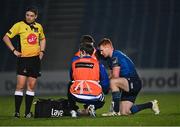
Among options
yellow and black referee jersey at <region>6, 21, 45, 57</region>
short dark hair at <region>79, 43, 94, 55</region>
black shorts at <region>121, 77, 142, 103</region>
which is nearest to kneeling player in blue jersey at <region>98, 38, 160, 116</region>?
black shorts at <region>121, 77, 142, 103</region>

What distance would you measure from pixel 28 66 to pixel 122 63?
1.72 metres

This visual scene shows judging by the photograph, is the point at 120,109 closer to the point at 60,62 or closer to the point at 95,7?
the point at 60,62

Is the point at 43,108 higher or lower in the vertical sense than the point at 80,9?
lower

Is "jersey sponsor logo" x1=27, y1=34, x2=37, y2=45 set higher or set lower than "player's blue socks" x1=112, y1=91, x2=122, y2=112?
higher

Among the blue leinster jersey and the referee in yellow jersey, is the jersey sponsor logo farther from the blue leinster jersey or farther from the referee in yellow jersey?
the blue leinster jersey

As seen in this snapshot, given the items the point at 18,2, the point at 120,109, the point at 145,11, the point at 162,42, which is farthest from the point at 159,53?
the point at 120,109

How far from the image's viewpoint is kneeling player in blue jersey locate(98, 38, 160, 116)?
478 inches

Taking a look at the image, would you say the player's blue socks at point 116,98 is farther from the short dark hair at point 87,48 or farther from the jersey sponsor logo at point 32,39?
the jersey sponsor logo at point 32,39

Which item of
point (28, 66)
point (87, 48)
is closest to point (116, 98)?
point (87, 48)

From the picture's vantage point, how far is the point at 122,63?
40.5ft

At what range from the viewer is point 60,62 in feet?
89.2

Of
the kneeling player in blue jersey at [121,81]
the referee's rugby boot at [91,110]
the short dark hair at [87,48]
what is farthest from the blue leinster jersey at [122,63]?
the referee's rugby boot at [91,110]

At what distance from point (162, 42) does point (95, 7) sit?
11.8 ft

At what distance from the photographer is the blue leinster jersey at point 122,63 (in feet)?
40.0
